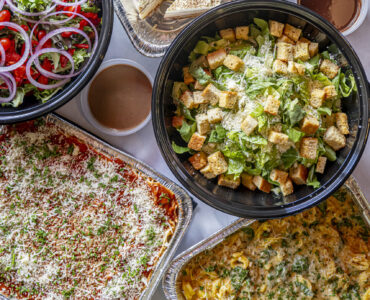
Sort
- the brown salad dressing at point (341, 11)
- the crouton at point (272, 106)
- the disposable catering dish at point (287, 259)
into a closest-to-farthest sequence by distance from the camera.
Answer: the crouton at point (272, 106), the disposable catering dish at point (287, 259), the brown salad dressing at point (341, 11)

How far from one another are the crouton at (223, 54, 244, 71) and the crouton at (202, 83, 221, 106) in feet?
0.43

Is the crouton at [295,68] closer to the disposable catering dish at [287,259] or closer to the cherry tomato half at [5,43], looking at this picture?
the disposable catering dish at [287,259]

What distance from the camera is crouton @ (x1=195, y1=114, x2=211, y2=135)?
6.67 feet

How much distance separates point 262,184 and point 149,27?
1.15m

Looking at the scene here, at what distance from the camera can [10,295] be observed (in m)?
2.31

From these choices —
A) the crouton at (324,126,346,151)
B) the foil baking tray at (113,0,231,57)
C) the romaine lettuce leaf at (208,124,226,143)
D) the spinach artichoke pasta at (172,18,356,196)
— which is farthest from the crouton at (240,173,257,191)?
the foil baking tray at (113,0,231,57)

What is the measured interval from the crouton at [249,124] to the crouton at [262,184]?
278 mm

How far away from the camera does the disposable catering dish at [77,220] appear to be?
2275mm

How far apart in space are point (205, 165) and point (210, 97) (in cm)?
37

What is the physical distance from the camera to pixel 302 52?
6.72ft

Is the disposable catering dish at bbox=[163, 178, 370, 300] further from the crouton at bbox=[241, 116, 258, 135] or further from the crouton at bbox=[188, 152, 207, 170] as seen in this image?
the crouton at bbox=[241, 116, 258, 135]

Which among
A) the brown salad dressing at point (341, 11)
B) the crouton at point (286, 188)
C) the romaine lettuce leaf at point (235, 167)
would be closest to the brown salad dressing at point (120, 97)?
the romaine lettuce leaf at point (235, 167)

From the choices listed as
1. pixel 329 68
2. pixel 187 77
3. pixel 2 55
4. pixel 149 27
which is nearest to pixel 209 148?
pixel 187 77

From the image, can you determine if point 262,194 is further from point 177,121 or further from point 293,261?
point 177,121
